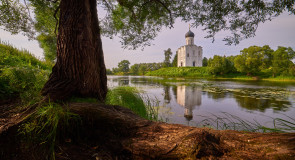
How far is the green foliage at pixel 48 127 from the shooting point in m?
1.42

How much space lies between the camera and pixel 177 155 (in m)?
1.25

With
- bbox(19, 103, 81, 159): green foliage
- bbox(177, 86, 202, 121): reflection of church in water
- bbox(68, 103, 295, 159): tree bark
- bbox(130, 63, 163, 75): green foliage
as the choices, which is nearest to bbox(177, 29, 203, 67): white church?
bbox(130, 63, 163, 75): green foliage

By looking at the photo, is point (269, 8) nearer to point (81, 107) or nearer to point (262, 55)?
point (81, 107)

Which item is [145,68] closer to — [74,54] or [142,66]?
[142,66]

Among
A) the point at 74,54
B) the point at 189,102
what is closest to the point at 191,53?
the point at 189,102

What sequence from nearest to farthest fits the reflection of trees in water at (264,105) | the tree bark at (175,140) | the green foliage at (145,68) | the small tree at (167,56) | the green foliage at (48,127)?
the tree bark at (175,140), the green foliage at (48,127), the reflection of trees in water at (264,105), the small tree at (167,56), the green foliage at (145,68)

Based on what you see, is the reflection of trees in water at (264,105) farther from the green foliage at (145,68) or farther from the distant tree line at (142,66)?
the green foliage at (145,68)

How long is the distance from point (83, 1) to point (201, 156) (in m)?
3.23

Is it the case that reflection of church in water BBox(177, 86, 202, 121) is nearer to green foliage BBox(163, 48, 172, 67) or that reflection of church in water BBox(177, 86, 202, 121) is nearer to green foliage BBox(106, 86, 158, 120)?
green foliage BBox(106, 86, 158, 120)

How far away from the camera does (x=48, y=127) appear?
5.10 ft

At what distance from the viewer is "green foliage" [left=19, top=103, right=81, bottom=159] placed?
1.42 metres

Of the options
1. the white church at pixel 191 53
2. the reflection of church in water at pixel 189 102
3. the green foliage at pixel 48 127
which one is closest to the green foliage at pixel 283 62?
the white church at pixel 191 53

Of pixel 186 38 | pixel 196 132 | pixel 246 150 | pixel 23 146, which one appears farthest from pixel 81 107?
pixel 186 38

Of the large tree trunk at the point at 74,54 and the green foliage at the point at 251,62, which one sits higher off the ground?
the green foliage at the point at 251,62
